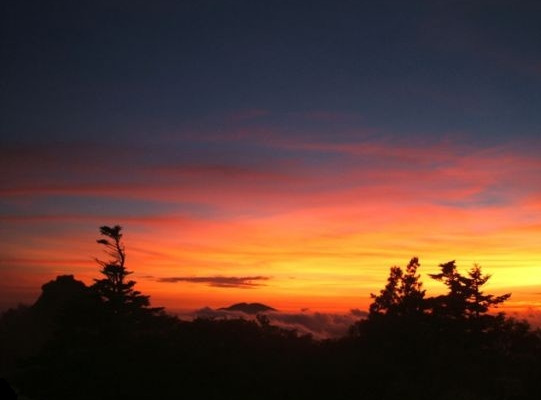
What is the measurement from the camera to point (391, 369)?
3027cm

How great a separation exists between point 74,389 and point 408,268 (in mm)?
28592

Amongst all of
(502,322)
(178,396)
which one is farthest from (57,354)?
(502,322)

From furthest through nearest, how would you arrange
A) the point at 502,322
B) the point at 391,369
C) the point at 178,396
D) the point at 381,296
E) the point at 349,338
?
the point at 381,296 → the point at 349,338 → the point at 502,322 → the point at 391,369 → the point at 178,396

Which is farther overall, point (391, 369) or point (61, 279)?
point (61, 279)

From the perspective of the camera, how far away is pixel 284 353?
32906mm

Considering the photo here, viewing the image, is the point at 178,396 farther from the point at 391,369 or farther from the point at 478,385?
the point at 478,385

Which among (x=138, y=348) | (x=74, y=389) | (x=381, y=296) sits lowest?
(x=74, y=389)

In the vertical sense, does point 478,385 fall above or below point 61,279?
below

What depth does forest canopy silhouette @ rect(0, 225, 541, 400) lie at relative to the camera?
27.9 meters

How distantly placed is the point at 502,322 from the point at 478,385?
7810 mm

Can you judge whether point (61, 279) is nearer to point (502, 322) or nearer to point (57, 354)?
point (57, 354)

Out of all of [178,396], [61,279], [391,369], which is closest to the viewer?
[178,396]

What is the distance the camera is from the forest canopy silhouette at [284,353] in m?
27.9

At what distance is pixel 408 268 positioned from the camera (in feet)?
136
